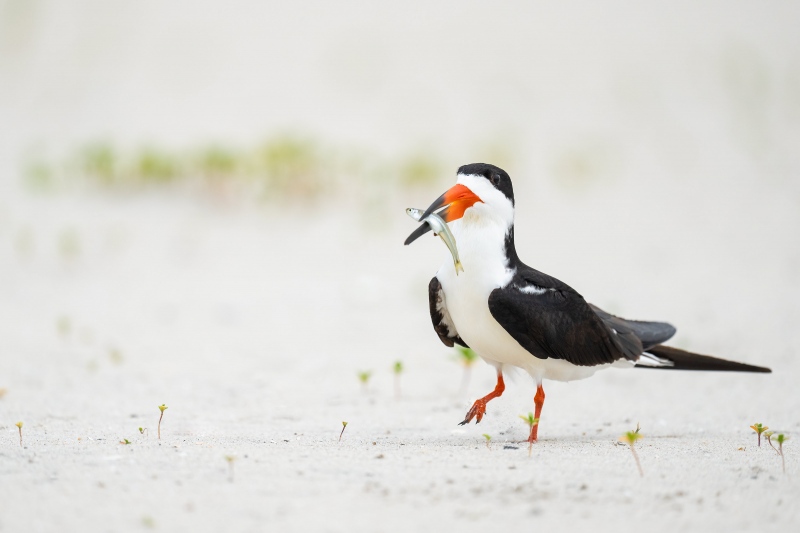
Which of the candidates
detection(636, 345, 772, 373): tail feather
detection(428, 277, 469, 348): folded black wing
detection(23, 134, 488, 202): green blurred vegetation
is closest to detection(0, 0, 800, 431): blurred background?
detection(23, 134, 488, 202): green blurred vegetation

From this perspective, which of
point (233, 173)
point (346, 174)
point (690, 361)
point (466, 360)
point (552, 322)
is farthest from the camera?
point (346, 174)

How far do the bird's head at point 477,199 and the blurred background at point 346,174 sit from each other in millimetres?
1823

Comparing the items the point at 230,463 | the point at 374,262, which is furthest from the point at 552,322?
the point at 374,262

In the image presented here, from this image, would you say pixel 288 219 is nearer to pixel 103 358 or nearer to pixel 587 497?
pixel 103 358

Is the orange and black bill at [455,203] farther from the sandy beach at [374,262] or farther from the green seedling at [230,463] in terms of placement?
the green seedling at [230,463]

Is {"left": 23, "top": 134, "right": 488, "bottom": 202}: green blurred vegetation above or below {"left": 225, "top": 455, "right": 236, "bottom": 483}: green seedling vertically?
above

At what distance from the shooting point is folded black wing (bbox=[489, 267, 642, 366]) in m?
3.68

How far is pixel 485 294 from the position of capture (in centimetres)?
372

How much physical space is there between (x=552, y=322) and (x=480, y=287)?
0.35 metres

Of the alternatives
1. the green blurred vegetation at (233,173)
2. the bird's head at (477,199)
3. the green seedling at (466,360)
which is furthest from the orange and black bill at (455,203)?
the green blurred vegetation at (233,173)

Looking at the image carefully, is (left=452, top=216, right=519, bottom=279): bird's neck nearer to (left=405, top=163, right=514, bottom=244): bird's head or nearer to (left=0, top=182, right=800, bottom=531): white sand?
(left=405, top=163, right=514, bottom=244): bird's head

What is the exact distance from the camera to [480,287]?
3.74 m

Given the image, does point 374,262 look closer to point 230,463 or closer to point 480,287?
point 480,287

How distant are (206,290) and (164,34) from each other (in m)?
7.79
